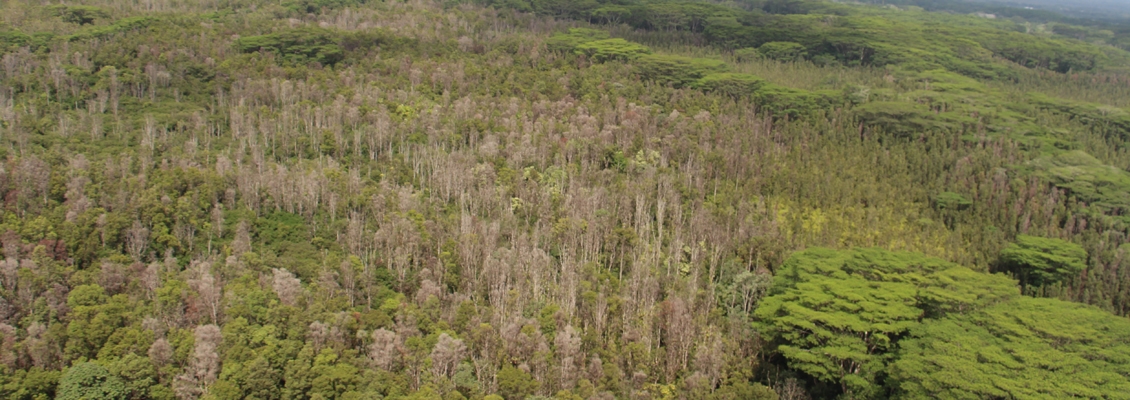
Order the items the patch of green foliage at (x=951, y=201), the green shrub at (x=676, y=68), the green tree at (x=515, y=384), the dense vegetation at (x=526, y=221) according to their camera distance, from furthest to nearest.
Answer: the green shrub at (x=676, y=68), the patch of green foliage at (x=951, y=201), the dense vegetation at (x=526, y=221), the green tree at (x=515, y=384)

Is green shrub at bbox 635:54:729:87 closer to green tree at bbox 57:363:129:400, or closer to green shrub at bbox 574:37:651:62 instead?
green shrub at bbox 574:37:651:62

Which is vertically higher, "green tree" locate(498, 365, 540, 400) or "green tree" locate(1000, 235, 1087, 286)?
"green tree" locate(1000, 235, 1087, 286)

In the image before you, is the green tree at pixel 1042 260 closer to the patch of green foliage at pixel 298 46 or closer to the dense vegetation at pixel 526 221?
the dense vegetation at pixel 526 221

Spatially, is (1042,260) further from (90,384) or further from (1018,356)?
(90,384)

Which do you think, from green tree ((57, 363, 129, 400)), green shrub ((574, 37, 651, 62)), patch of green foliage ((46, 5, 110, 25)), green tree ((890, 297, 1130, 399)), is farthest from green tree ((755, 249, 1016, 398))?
patch of green foliage ((46, 5, 110, 25))

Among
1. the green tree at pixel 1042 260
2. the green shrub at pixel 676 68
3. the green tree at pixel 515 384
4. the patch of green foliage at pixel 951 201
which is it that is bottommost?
the green tree at pixel 515 384

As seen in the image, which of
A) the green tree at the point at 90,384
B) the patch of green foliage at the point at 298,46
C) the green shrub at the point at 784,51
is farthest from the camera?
the green shrub at the point at 784,51

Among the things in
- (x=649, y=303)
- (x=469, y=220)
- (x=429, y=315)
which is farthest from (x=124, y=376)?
(x=649, y=303)

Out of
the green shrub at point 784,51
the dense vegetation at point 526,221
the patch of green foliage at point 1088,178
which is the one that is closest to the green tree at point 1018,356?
the dense vegetation at point 526,221
